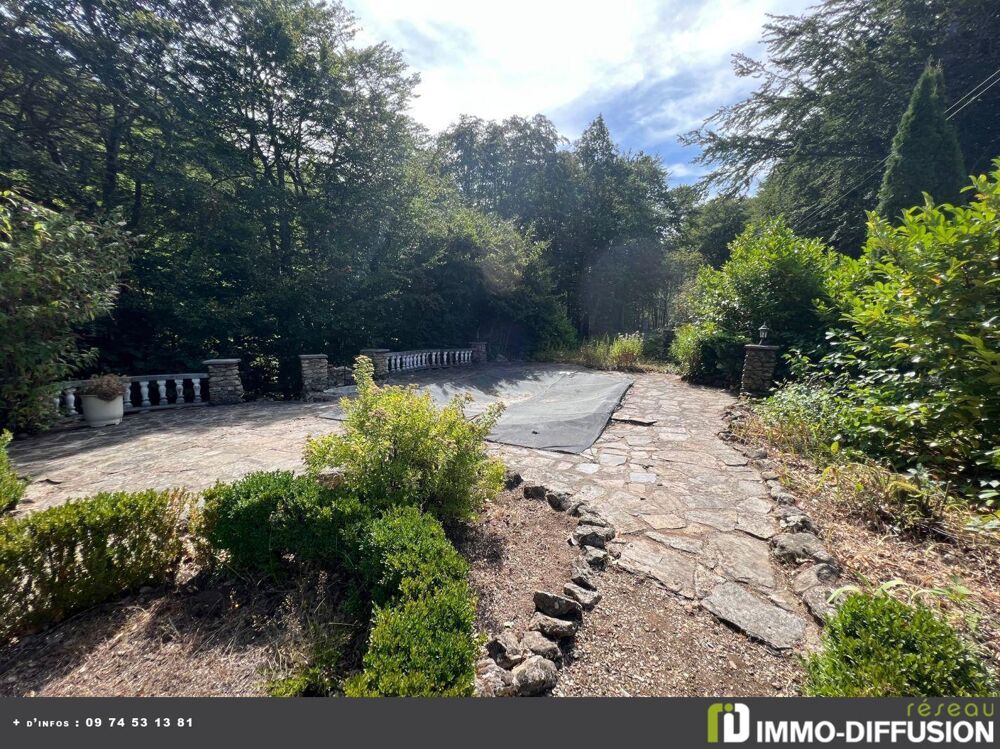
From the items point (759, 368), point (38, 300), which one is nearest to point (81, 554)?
point (38, 300)

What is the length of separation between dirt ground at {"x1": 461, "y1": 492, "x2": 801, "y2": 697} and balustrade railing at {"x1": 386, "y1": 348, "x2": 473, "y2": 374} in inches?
283

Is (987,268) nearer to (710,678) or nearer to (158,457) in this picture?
(710,678)

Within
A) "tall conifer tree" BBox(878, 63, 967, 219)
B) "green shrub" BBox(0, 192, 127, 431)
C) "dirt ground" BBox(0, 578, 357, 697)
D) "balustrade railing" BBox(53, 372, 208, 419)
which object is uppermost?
"tall conifer tree" BBox(878, 63, 967, 219)

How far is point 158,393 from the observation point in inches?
228

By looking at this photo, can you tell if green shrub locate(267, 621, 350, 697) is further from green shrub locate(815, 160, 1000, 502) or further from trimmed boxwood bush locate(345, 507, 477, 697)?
green shrub locate(815, 160, 1000, 502)

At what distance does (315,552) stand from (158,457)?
2.84 m

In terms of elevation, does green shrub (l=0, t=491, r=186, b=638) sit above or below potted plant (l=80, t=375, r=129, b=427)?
below

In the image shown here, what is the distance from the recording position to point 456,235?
10438mm

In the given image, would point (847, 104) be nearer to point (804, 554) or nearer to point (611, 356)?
point (611, 356)

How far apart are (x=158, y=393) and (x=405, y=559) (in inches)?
255

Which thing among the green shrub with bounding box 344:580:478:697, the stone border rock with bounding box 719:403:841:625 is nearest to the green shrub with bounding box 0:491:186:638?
the green shrub with bounding box 344:580:478:697

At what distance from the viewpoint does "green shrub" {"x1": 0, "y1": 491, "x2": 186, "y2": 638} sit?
1.54m

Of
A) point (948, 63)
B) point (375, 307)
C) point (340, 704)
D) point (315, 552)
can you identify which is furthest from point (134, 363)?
point (948, 63)

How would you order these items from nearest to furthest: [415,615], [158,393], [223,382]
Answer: [415,615]
[158,393]
[223,382]
